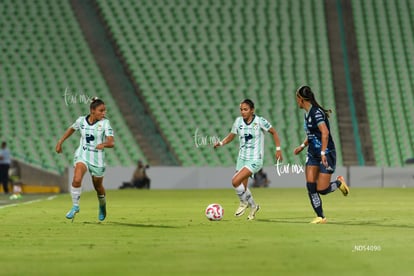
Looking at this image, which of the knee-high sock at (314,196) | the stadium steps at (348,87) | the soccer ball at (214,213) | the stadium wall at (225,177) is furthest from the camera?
the stadium steps at (348,87)

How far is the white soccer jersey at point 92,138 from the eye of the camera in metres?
15.1

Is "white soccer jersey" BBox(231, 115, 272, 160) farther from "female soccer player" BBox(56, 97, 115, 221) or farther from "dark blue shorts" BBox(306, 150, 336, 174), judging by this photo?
"female soccer player" BBox(56, 97, 115, 221)

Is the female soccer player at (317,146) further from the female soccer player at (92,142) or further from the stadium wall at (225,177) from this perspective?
the stadium wall at (225,177)

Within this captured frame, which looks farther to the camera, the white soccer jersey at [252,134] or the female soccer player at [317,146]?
the white soccer jersey at [252,134]

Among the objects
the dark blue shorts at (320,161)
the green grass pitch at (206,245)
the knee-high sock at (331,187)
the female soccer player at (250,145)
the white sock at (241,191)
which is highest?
the female soccer player at (250,145)

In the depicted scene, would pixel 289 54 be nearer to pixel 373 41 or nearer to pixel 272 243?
pixel 373 41

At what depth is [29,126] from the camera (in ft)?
125

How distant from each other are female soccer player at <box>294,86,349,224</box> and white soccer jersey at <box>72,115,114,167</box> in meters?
3.11

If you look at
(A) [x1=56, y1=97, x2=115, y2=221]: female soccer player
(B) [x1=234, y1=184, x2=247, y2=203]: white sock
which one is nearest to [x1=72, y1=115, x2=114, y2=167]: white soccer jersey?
(A) [x1=56, y1=97, x2=115, y2=221]: female soccer player

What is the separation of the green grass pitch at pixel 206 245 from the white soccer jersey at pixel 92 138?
41.0 inches

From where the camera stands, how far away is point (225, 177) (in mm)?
37156

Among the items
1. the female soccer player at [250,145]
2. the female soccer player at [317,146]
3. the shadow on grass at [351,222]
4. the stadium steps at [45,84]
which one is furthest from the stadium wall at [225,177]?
the female soccer player at [317,146]

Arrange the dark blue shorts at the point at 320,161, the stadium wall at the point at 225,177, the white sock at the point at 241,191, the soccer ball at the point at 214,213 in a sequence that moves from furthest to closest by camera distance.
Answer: the stadium wall at the point at 225,177, the white sock at the point at 241,191, the soccer ball at the point at 214,213, the dark blue shorts at the point at 320,161

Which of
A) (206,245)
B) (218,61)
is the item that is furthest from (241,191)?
(218,61)
